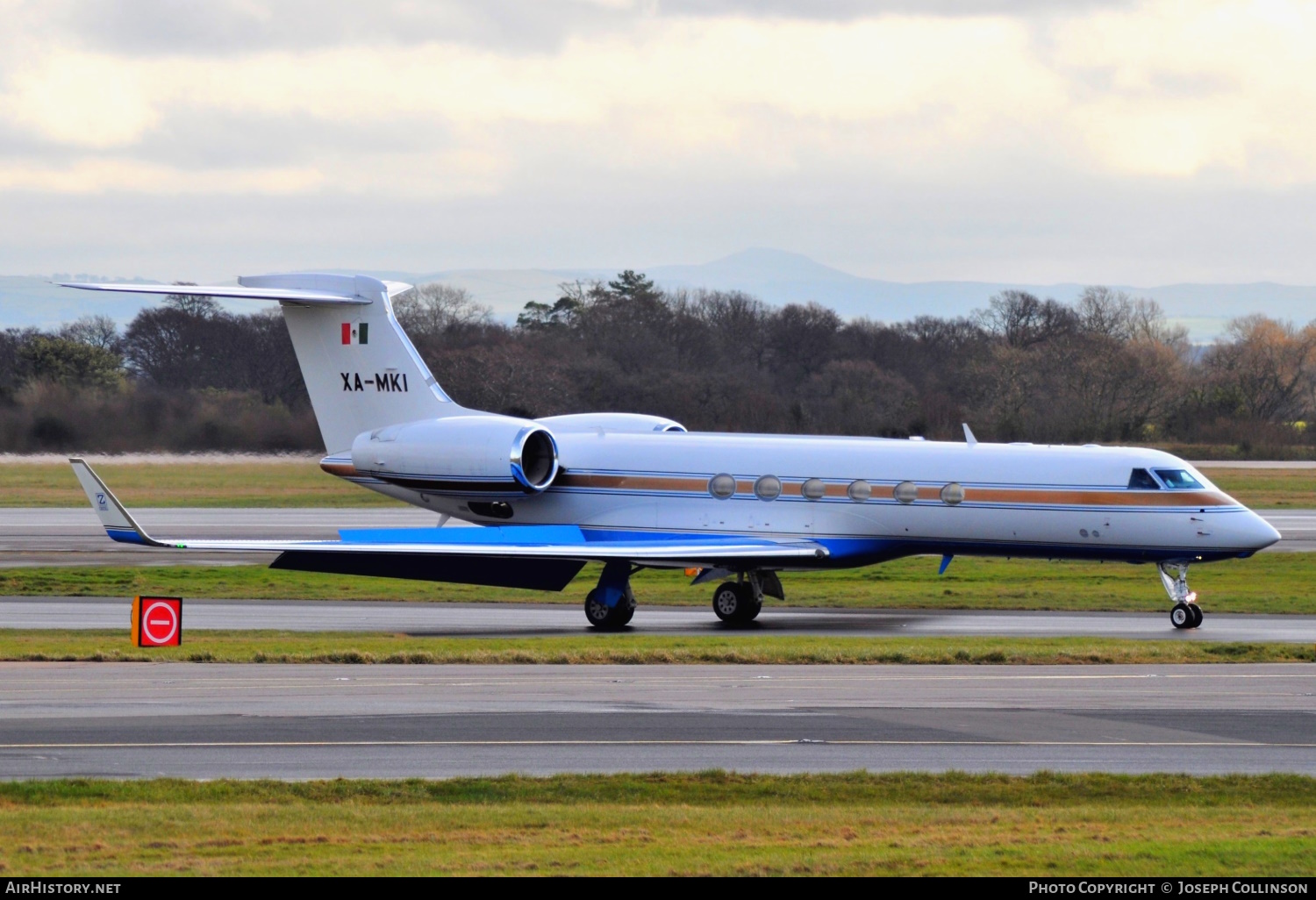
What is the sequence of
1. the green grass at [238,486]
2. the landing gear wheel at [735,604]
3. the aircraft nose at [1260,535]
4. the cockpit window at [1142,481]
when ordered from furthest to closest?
the green grass at [238,486], the landing gear wheel at [735,604], the cockpit window at [1142,481], the aircraft nose at [1260,535]

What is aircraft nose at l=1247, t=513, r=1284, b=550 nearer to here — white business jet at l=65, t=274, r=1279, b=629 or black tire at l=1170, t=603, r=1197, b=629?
white business jet at l=65, t=274, r=1279, b=629

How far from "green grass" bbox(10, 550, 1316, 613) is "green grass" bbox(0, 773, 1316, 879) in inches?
676

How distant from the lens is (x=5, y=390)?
52.5 meters

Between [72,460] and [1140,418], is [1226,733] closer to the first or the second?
[72,460]

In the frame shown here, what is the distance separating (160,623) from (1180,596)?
621 inches

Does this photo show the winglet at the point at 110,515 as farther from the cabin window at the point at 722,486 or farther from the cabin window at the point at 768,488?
the cabin window at the point at 768,488

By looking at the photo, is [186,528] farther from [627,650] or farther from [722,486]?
[627,650]

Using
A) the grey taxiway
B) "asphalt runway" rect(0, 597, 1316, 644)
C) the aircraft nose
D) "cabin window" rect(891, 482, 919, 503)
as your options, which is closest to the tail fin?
"asphalt runway" rect(0, 597, 1316, 644)

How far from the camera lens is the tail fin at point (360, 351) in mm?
29250

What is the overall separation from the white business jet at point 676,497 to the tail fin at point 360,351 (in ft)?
0.12

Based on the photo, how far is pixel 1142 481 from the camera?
2458 cm

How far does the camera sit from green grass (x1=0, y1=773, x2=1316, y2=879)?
9.07 metres

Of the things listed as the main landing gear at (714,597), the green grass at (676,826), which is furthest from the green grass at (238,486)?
the green grass at (676,826)
